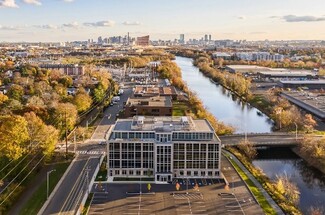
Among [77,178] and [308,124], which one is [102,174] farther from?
[308,124]

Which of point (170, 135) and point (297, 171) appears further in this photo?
point (297, 171)

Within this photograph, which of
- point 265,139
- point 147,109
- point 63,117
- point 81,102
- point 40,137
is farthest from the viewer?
point 81,102

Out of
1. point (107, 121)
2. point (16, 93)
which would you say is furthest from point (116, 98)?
point (16, 93)

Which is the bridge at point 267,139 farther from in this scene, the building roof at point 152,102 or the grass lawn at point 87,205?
the grass lawn at point 87,205

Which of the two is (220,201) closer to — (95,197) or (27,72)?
(95,197)

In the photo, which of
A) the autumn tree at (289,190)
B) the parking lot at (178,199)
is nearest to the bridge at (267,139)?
the autumn tree at (289,190)
